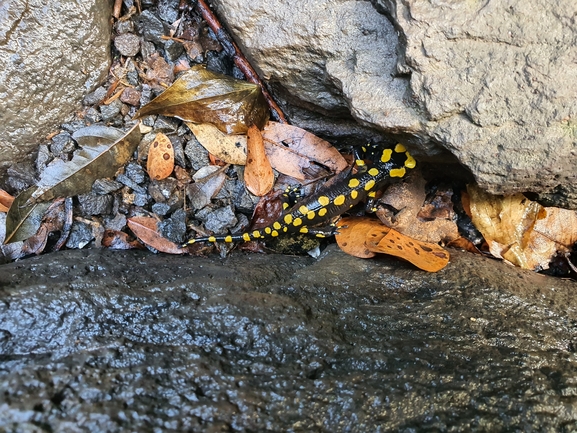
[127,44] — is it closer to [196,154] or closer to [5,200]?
[196,154]

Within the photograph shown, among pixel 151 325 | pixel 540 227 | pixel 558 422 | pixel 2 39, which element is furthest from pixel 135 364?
pixel 540 227

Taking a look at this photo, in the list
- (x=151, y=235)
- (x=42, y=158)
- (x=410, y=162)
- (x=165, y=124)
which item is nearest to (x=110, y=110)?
(x=165, y=124)

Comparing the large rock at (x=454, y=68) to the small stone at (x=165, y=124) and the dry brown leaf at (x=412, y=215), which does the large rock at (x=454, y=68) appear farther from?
the small stone at (x=165, y=124)

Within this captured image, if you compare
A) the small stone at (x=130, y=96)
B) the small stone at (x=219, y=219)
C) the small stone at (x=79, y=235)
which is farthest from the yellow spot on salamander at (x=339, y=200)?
the small stone at (x=79, y=235)

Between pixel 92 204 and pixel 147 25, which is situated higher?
pixel 147 25

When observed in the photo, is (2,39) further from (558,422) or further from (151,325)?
(558,422)

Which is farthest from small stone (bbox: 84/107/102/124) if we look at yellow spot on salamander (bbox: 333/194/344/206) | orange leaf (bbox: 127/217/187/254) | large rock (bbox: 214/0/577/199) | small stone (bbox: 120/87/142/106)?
yellow spot on salamander (bbox: 333/194/344/206)
